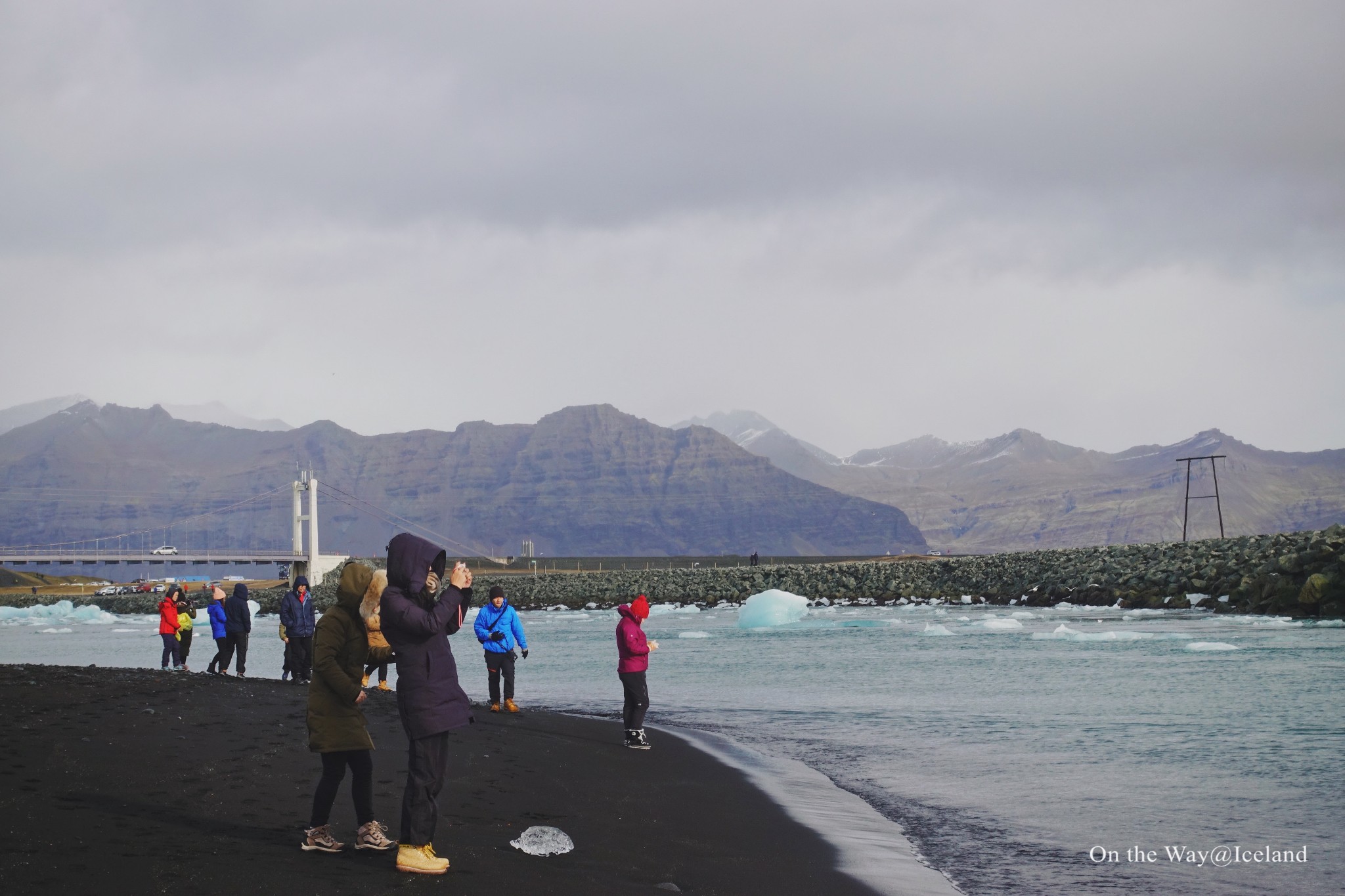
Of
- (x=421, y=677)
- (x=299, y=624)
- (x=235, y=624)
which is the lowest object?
(x=235, y=624)

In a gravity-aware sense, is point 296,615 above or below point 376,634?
below

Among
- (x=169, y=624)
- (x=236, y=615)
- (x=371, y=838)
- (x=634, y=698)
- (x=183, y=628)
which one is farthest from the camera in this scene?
(x=183, y=628)

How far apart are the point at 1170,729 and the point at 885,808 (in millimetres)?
7111

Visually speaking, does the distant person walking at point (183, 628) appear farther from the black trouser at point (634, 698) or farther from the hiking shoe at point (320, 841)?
the hiking shoe at point (320, 841)

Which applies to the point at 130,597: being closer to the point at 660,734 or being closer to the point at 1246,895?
the point at 660,734

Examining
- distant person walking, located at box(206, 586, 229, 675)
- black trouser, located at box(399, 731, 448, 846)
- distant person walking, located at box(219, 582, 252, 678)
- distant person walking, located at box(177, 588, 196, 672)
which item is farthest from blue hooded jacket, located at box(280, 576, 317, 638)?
black trouser, located at box(399, 731, 448, 846)

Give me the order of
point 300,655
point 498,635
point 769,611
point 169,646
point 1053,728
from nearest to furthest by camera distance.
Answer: point 498,635 → point 1053,728 → point 300,655 → point 169,646 → point 769,611

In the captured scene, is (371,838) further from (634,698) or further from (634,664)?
(634,698)

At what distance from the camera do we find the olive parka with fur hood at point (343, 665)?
7289mm

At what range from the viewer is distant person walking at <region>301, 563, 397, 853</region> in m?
7.29

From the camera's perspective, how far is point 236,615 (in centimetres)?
2169

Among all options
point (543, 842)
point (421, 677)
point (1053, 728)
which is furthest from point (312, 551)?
point (421, 677)

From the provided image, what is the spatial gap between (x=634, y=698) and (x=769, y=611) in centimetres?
3469

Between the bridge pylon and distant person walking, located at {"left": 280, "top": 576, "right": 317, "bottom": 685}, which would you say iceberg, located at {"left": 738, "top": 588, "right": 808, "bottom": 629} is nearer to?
distant person walking, located at {"left": 280, "top": 576, "right": 317, "bottom": 685}
